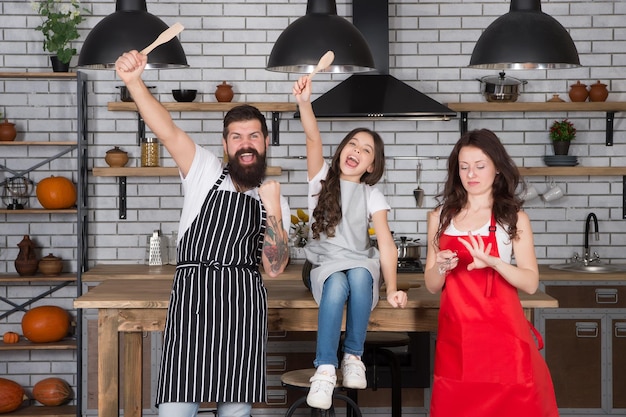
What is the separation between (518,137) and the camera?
6.36 meters

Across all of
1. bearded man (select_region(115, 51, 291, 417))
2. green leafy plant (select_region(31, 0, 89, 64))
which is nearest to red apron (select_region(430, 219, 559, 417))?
bearded man (select_region(115, 51, 291, 417))

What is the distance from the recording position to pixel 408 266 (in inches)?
230

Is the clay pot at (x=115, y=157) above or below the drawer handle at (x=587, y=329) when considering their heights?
above

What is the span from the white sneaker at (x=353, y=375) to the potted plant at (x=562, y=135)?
10.3ft

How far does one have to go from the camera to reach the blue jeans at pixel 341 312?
3.54 meters

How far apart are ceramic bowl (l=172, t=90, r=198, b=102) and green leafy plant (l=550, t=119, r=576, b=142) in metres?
2.43

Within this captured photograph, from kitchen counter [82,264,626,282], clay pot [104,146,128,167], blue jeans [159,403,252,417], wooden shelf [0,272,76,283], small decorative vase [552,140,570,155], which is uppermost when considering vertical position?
small decorative vase [552,140,570,155]

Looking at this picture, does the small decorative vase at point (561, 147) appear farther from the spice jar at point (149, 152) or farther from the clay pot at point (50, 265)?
the clay pot at point (50, 265)

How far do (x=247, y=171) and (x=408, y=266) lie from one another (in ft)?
8.96

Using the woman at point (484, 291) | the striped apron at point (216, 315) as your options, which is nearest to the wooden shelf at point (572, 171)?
the woman at point (484, 291)

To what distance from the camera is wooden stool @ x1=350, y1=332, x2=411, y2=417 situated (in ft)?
13.8

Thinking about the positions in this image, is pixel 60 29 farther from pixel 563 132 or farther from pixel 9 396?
pixel 563 132

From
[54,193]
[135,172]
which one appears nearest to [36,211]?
[54,193]

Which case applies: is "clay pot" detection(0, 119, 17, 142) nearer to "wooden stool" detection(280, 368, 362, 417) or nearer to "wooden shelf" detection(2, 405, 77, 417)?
"wooden shelf" detection(2, 405, 77, 417)
